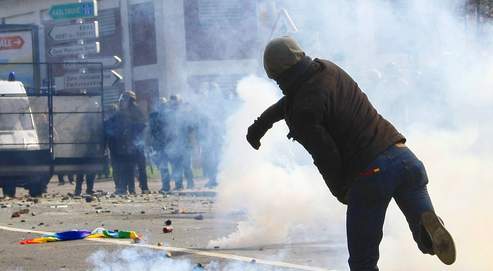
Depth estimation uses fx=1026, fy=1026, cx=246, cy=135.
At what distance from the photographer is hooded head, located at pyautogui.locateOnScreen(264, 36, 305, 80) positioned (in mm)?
5438

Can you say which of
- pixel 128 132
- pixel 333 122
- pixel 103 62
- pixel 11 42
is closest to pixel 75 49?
pixel 103 62

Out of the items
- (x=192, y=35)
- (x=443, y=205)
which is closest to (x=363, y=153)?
(x=443, y=205)

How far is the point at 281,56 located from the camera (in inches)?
215

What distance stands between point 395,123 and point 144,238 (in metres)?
3.27

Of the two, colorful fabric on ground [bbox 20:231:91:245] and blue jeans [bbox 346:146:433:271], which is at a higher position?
blue jeans [bbox 346:146:433:271]

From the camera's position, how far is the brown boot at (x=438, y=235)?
538cm

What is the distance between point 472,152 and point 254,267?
9.68 feet

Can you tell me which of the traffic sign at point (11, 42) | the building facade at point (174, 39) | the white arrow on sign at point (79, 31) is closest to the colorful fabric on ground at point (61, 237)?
the building facade at point (174, 39)

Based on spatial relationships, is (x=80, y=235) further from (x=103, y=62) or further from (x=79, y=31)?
(x=103, y=62)

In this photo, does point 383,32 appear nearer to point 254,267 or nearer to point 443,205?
point 443,205

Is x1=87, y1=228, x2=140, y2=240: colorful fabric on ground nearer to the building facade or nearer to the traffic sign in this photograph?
the building facade

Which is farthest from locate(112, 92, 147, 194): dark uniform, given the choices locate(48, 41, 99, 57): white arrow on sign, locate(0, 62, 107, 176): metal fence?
locate(48, 41, 99, 57): white arrow on sign

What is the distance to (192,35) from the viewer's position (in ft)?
52.9

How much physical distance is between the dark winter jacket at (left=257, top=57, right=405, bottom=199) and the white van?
41.3ft
